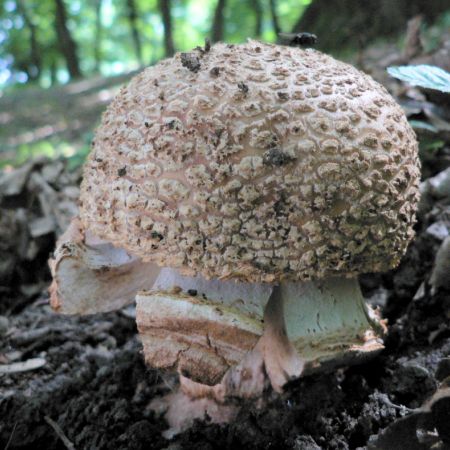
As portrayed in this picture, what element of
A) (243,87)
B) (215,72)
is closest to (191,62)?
(215,72)

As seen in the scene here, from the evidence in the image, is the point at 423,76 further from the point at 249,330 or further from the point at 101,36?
the point at 101,36

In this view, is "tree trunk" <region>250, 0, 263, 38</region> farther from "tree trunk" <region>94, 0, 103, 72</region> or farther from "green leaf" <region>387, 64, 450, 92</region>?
"green leaf" <region>387, 64, 450, 92</region>

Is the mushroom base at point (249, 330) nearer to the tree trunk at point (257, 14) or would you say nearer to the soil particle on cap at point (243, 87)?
the soil particle on cap at point (243, 87)

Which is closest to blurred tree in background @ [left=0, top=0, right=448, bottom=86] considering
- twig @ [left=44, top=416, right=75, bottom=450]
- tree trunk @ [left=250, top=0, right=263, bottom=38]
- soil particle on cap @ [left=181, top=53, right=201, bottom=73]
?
tree trunk @ [left=250, top=0, right=263, bottom=38]

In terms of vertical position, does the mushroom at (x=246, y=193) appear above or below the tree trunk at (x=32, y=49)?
above

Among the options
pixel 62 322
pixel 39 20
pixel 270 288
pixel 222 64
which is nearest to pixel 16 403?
pixel 62 322

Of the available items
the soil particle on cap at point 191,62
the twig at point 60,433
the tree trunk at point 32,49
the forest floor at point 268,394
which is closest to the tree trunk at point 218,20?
the forest floor at point 268,394

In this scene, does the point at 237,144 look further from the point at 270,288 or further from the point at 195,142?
the point at 270,288
